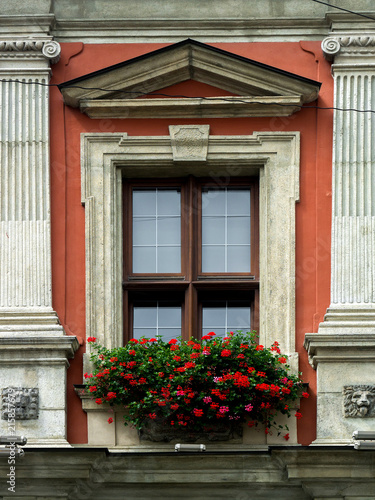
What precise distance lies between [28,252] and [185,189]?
171 centimetres

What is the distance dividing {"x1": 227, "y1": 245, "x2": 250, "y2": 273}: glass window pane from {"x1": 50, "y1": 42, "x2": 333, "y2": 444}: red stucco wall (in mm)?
591

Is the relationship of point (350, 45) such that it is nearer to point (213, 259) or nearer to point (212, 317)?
point (213, 259)

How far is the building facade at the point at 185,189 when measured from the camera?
47.9 ft

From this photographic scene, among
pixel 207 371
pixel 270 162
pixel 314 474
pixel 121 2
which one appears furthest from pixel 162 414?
pixel 121 2

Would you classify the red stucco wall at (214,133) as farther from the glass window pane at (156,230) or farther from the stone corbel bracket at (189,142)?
the glass window pane at (156,230)

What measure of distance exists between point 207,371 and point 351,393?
1323 mm

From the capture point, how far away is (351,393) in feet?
47.4

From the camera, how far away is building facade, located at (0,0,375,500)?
1459 cm

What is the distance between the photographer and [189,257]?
605 inches

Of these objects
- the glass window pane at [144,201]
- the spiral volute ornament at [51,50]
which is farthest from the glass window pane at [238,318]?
the spiral volute ornament at [51,50]

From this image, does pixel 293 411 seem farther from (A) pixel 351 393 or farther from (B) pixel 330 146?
(B) pixel 330 146

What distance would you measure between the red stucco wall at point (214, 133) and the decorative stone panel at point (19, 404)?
0.40 metres

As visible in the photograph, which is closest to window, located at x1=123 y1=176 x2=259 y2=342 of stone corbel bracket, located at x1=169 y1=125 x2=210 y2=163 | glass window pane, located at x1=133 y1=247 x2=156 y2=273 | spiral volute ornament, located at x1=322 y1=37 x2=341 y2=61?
glass window pane, located at x1=133 y1=247 x2=156 y2=273

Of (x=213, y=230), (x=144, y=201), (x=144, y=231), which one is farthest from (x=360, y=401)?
(x=144, y=201)
